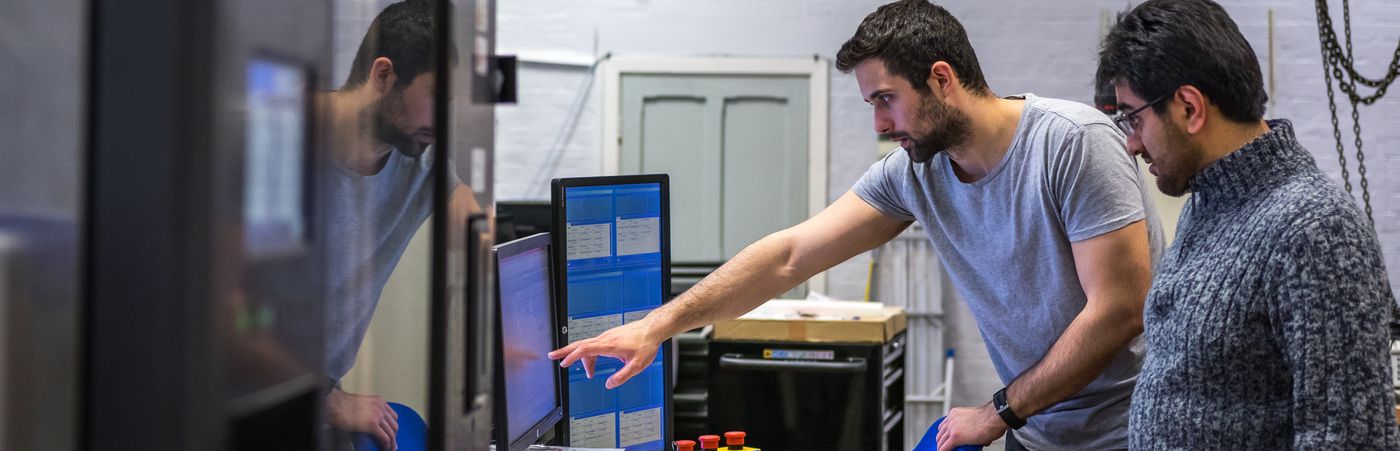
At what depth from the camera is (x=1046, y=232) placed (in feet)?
5.45

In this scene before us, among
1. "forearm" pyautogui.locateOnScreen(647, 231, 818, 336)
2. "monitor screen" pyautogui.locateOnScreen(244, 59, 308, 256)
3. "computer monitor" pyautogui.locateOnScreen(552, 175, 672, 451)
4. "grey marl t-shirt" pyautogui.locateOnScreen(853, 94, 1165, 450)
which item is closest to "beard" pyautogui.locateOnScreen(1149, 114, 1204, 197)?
"grey marl t-shirt" pyautogui.locateOnScreen(853, 94, 1165, 450)

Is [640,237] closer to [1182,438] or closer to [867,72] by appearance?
[867,72]

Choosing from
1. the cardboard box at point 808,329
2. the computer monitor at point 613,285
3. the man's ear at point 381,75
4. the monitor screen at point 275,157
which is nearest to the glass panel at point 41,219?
the monitor screen at point 275,157

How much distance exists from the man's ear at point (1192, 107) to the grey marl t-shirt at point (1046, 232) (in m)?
0.36

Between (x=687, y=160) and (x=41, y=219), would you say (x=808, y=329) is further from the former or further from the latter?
(x=41, y=219)

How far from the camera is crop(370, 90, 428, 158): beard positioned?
21.5 inches

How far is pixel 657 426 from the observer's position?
195 cm

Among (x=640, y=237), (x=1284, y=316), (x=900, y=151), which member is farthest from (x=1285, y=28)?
(x=1284, y=316)

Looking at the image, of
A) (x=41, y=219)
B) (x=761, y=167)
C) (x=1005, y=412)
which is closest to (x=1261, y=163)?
(x=1005, y=412)

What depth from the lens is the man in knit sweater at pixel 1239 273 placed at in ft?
3.37

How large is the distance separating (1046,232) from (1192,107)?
0.46m

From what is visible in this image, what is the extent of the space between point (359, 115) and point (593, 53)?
14.7 ft

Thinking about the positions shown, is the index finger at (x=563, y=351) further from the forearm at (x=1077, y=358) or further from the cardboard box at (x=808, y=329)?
the cardboard box at (x=808, y=329)

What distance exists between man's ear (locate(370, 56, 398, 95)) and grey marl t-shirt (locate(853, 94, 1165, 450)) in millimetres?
1257
